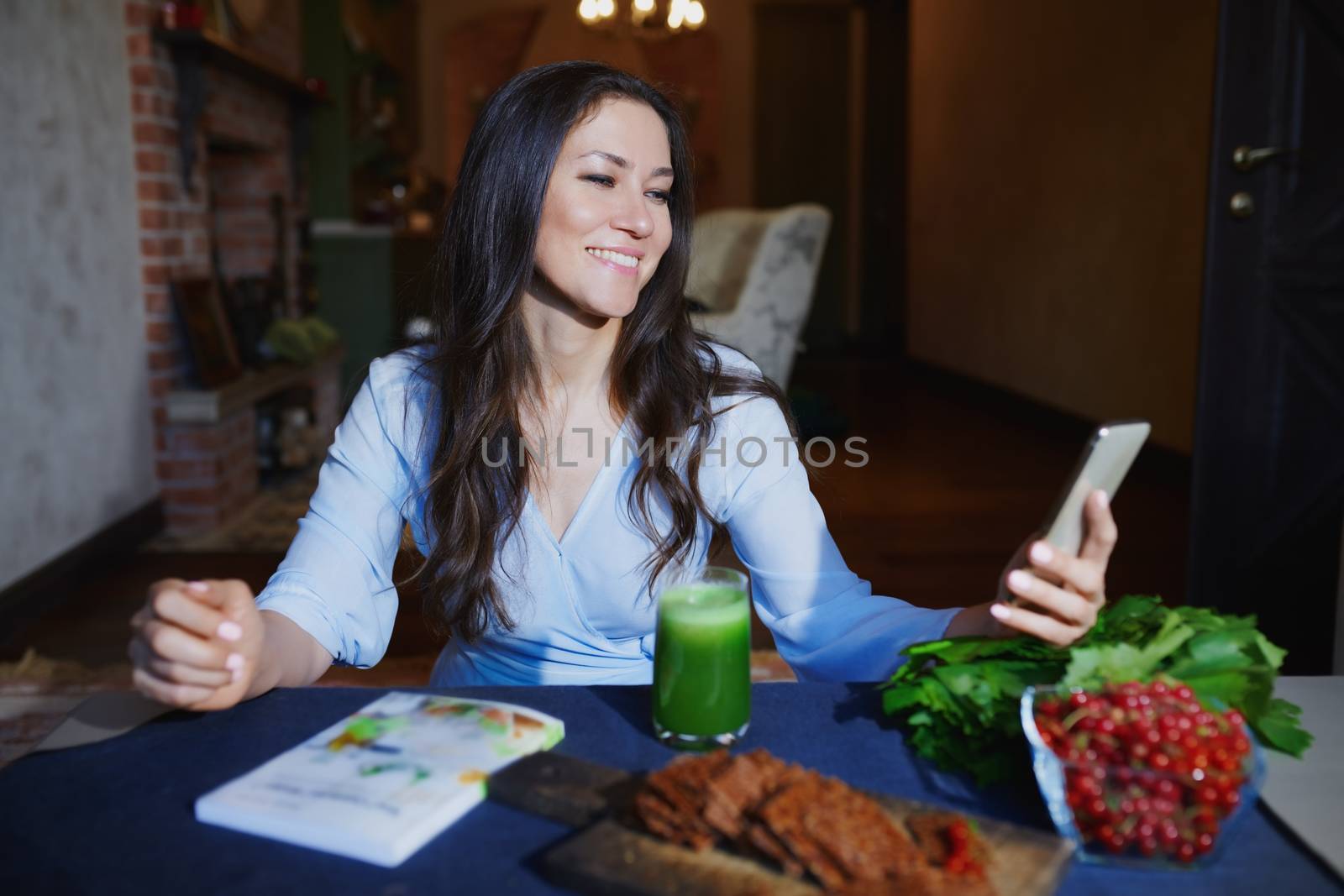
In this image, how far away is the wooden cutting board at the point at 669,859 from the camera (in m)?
0.64

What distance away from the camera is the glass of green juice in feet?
2.73

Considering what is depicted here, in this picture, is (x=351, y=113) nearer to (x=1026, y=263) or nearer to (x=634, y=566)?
(x=1026, y=263)

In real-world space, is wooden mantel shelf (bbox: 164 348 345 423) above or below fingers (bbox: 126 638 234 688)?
below

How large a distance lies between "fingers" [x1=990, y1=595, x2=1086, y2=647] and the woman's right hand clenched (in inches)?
22.9

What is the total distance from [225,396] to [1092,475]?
3.40 meters

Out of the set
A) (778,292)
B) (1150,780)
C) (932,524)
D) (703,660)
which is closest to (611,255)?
(703,660)

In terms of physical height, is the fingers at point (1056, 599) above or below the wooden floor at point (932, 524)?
above

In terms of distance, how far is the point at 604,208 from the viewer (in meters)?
1.35

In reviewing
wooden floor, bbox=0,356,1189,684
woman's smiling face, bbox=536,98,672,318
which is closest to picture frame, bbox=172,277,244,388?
wooden floor, bbox=0,356,1189,684

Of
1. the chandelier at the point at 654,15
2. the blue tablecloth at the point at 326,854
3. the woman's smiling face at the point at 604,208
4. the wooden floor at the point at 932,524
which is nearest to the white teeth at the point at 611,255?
the woman's smiling face at the point at 604,208

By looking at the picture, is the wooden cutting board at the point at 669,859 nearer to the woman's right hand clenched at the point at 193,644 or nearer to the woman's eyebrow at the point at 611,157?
the woman's right hand clenched at the point at 193,644

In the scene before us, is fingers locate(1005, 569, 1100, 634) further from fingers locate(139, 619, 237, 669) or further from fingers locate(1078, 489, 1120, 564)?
fingers locate(139, 619, 237, 669)

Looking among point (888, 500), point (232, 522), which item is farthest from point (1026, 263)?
point (232, 522)

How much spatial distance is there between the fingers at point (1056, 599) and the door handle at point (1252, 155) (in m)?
2.07
